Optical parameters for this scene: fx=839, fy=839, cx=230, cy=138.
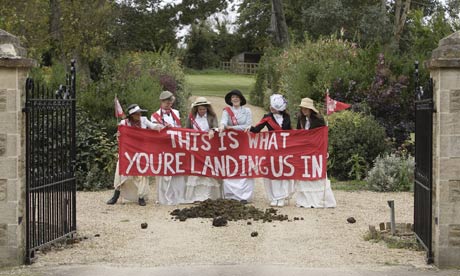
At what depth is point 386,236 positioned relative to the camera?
1118cm

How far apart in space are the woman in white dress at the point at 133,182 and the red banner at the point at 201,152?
0.12 metres

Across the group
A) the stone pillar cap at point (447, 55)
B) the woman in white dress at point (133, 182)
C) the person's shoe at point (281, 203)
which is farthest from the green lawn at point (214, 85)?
the stone pillar cap at point (447, 55)

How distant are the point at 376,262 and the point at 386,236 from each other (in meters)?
1.52

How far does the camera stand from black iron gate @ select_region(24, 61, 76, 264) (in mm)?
9742

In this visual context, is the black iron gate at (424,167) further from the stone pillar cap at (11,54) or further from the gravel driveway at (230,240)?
the stone pillar cap at (11,54)

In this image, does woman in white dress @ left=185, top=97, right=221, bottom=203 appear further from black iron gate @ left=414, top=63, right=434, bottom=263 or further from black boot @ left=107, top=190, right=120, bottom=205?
black iron gate @ left=414, top=63, right=434, bottom=263

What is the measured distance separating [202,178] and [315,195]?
6.63ft

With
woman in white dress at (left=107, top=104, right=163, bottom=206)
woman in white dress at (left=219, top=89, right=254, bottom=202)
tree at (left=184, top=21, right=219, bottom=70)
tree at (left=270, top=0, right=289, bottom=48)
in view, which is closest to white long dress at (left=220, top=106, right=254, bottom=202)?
woman in white dress at (left=219, top=89, right=254, bottom=202)

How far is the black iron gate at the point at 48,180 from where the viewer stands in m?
9.74

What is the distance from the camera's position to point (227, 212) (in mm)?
13195

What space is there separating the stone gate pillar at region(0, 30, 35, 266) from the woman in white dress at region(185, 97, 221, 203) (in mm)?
5456

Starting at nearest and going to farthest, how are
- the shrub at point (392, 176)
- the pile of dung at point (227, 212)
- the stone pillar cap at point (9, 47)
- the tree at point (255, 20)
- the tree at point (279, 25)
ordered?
1. the stone pillar cap at point (9, 47)
2. the pile of dung at point (227, 212)
3. the shrub at point (392, 176)
4. the tree at point (279, 25)
5. the tree at point (255, 20)

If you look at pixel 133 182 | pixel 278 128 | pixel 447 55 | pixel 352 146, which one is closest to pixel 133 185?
pixel 133 182

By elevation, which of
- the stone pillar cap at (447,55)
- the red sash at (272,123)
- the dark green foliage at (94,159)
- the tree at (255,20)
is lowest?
the dark green foliage at (94,159)
